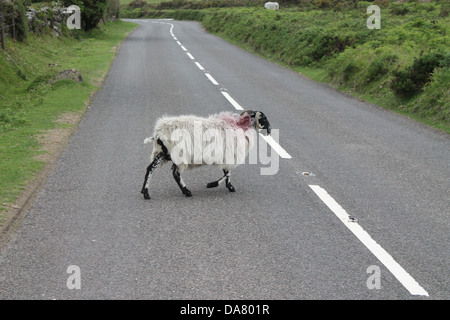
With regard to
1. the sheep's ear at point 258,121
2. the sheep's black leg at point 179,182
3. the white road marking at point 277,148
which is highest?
the sheep's ear at point 258,121

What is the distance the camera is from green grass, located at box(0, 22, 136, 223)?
8289mm

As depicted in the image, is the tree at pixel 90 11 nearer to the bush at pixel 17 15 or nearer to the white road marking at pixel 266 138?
the bush at pixel 17 15

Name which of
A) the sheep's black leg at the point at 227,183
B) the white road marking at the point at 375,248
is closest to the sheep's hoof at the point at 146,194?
the sheep's black leg at the point at 227,183

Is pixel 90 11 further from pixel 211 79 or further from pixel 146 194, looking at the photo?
pixel 146 194

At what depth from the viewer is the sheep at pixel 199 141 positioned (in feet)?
22.7

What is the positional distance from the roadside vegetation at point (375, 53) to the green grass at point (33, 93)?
886 cm

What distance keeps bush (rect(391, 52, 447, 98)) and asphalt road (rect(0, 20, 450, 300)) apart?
9.40ft

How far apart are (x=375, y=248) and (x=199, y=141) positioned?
272cm

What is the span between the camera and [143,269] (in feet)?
16.1

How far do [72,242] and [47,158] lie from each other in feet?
12.5

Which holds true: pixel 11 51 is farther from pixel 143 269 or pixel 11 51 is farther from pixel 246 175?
pixel 143 269

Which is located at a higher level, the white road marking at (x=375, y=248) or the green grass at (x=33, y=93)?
the green grass at (x=33, y=93)

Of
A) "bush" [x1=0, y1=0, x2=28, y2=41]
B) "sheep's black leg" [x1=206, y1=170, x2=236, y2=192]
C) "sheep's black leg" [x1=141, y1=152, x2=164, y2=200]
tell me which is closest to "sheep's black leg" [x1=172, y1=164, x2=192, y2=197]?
"sheep's black leg" [x1=141, y1=152, x2=164, y2=200]

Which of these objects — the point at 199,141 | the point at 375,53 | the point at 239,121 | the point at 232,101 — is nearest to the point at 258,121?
the point at 239,121
